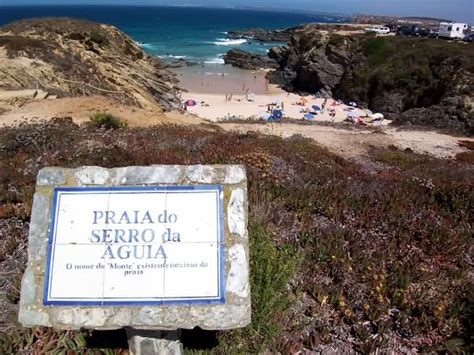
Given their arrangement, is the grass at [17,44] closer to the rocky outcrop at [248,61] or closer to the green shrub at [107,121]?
the green shrub at [107,121]

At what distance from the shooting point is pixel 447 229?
6.04m

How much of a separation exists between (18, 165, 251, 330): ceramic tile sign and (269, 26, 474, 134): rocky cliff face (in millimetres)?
31003

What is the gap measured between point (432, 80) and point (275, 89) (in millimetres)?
20933

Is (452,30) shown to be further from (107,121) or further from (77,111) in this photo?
(107,121)

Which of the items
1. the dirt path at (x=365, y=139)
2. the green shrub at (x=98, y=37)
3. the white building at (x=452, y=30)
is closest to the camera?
the dirt path at (x=365, y=139)

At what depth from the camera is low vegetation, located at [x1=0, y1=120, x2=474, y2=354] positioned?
12.8ft

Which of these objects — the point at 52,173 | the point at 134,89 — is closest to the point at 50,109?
the point at 134,89

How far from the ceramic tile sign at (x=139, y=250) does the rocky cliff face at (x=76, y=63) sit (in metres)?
22.7

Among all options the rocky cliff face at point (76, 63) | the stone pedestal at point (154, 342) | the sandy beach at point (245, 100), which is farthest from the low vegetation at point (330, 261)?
the sandy beach at point (245, 100)

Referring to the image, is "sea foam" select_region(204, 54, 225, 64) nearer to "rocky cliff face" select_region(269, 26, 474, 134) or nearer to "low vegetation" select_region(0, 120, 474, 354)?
"rocky cliff face" select_region(269, 26, 474, 134)

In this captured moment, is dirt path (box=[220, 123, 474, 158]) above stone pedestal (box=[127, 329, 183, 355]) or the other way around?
the other way around

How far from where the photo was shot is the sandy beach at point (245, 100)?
38206mm

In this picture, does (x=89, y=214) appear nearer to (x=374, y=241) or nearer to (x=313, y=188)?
(x=374, y=241)

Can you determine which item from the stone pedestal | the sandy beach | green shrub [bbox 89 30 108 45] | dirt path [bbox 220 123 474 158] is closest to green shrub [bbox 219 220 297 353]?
the stone pedestal
